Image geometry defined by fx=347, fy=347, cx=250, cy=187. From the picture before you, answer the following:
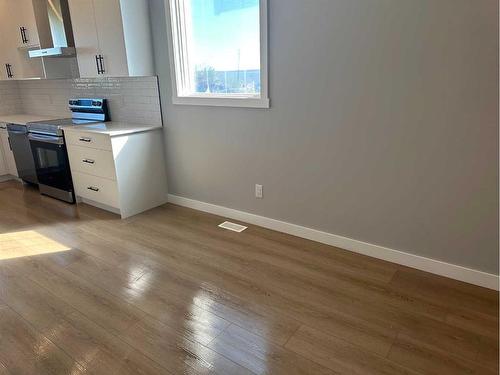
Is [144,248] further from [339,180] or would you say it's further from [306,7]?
[306,7]

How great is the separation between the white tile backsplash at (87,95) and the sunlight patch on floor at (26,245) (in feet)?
4.99

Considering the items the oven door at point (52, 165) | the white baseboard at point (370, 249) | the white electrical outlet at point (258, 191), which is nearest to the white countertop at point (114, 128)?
the oven door at point (52, 165)

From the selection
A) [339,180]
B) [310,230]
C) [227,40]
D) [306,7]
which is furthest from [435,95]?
[227,40]

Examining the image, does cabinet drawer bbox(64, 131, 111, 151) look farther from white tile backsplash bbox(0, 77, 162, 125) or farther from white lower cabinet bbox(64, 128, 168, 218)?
white tile backsplash bbox(0, 77, 162, 125)

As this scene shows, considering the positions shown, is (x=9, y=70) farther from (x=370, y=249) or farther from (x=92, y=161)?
(x=370, y=249)

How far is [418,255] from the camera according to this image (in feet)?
7.88

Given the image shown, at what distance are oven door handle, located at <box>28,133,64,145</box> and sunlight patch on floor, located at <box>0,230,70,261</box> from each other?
40.2 inches

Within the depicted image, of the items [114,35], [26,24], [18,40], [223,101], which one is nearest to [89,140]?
[114,35]

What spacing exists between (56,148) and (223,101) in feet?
6.60

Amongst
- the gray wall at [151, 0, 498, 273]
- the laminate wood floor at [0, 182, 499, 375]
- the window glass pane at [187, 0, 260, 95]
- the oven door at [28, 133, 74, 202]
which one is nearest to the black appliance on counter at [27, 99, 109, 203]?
the oven door at [28, 133, 74, 202]

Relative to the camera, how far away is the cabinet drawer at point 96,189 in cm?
340

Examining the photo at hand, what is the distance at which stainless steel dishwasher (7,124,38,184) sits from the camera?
418 centimetres

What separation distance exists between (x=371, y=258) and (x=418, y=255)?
0.32 m

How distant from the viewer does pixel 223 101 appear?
306cm
